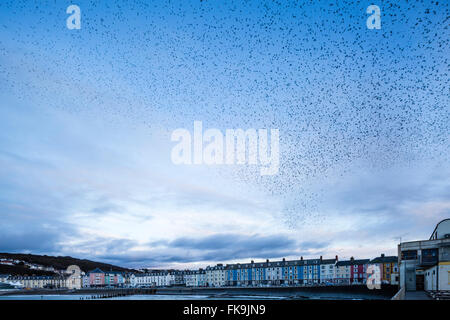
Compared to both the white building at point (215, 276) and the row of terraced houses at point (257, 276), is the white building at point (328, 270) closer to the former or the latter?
the row of terraced houses at point (257, 276)

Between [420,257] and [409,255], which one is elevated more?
[420,257]

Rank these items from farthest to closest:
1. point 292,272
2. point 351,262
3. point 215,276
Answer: point 215,276
point 292,272
point 351,262

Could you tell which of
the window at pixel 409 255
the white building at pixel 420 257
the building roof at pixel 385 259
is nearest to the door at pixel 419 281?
the white building at pixel 420 257

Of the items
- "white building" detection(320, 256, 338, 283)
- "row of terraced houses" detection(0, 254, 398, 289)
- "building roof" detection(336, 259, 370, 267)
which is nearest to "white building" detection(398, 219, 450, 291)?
"row of terraced houses" detection(0, 254, 398, 289)

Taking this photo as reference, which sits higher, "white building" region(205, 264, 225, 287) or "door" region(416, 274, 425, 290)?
"door" region(416, 274, 425, 290)

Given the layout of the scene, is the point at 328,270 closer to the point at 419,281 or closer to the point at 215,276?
the point at 215,276

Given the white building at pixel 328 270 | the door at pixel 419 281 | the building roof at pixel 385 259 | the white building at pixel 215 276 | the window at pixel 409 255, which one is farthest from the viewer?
the white building at pixel 215 276

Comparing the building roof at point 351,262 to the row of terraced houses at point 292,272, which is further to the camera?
the building roof at point 351,262

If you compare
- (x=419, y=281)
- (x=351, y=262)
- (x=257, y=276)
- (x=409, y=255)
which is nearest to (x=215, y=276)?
(x=257, y=276)

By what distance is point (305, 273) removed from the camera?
10512 centimetres

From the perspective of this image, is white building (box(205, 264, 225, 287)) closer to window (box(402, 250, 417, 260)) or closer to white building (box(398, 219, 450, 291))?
window (box(402, 250, 417, 260))

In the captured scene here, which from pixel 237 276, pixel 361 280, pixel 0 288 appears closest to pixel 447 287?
pixel 361 280
